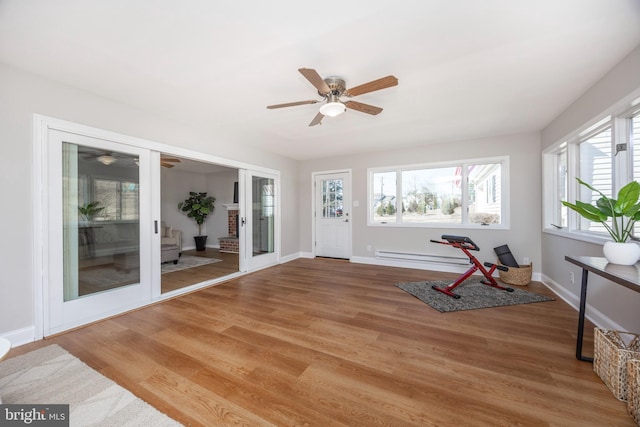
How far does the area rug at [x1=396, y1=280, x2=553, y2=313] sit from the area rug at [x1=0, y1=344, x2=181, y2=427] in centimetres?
279

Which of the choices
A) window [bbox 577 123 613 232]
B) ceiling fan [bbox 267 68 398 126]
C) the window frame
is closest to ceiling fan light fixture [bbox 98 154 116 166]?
ceiling fan [bbox 267 68 398 126]

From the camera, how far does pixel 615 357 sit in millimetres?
1483

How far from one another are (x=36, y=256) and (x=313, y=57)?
9.93 feet

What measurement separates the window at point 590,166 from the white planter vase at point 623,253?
0.62m

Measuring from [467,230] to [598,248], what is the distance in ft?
6.46

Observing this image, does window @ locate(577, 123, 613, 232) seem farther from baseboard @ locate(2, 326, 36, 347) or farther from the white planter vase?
baseboard @ locate(2, 326, 36, 347)

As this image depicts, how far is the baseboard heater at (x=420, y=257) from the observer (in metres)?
4.31

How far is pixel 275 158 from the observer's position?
5.15 metres

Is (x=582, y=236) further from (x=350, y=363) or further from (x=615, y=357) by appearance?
(x=350, y=363)

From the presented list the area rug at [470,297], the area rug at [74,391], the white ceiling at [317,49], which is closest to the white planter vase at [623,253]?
the area rug at [470,297]

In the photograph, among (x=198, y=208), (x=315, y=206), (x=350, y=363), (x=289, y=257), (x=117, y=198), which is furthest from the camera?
(x=198, y=208)

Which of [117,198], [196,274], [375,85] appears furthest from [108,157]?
[375,85]

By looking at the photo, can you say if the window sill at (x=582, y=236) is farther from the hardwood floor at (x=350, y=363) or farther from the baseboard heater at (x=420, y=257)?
the baseboard heater at (x=420, y=257)

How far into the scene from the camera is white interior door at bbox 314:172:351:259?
5.45m
